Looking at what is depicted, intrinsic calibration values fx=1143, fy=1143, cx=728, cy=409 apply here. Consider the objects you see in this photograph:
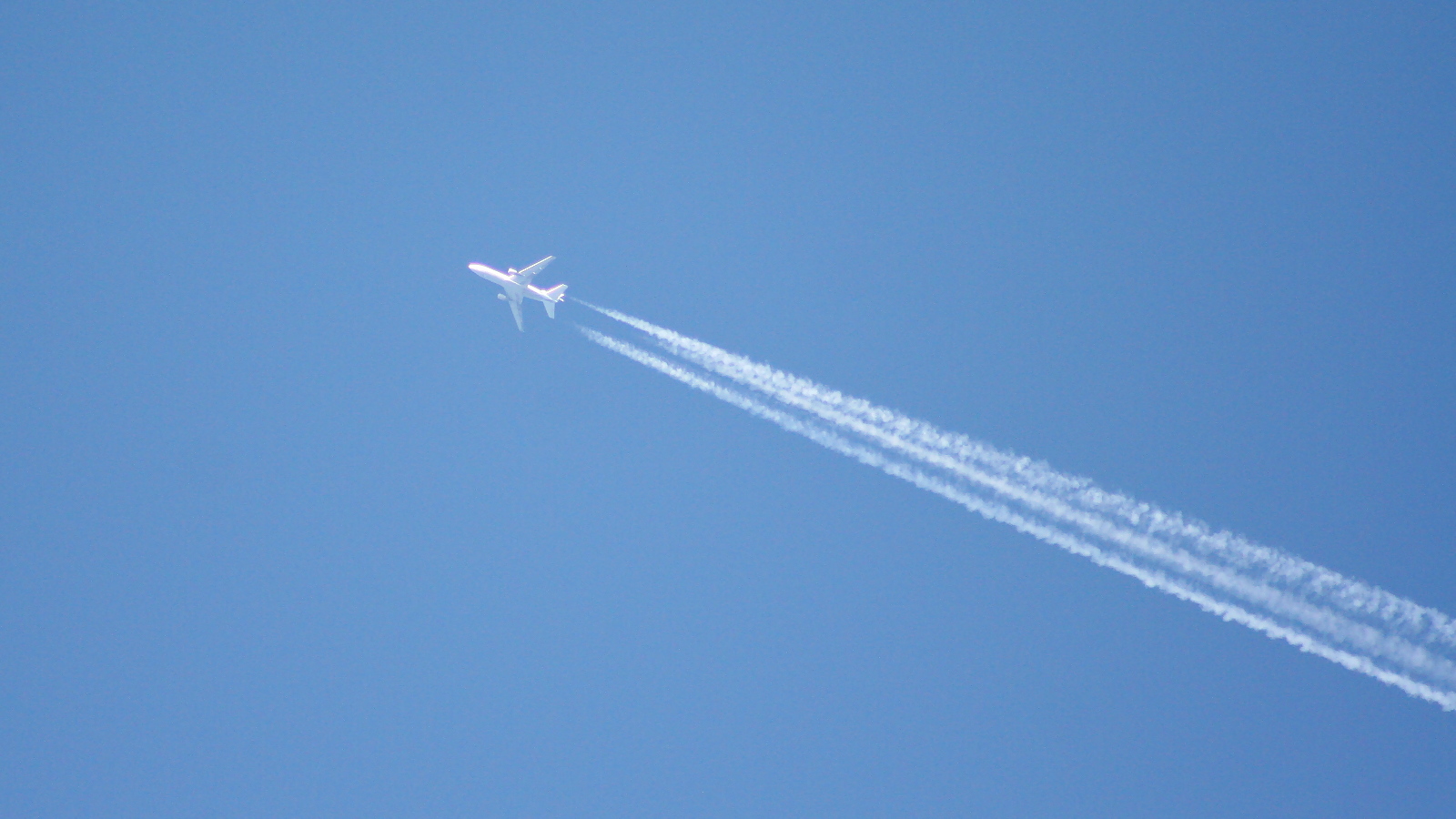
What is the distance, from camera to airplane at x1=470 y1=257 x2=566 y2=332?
5322 cm

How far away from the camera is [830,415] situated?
45.6m

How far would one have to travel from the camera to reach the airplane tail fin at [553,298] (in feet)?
174

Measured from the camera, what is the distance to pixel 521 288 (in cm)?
5400

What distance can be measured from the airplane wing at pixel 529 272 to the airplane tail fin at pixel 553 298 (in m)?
1.73

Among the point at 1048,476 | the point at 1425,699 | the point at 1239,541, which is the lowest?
the point at 1425,699

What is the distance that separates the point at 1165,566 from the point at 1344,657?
19.0 ft

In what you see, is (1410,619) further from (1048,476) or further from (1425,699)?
(1048,476)

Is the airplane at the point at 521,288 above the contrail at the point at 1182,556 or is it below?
above

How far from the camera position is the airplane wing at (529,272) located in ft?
179

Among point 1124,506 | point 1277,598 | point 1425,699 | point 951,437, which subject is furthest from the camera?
point 951,437

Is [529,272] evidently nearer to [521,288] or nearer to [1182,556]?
[521,288]

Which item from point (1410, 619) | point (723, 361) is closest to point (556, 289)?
point (723, 361)

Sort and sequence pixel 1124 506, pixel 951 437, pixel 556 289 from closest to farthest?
1. pixel 1124 506
2. pixel 951 437
3. pixel 556 289

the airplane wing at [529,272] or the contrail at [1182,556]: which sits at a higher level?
the airplane wing at [529,272]
